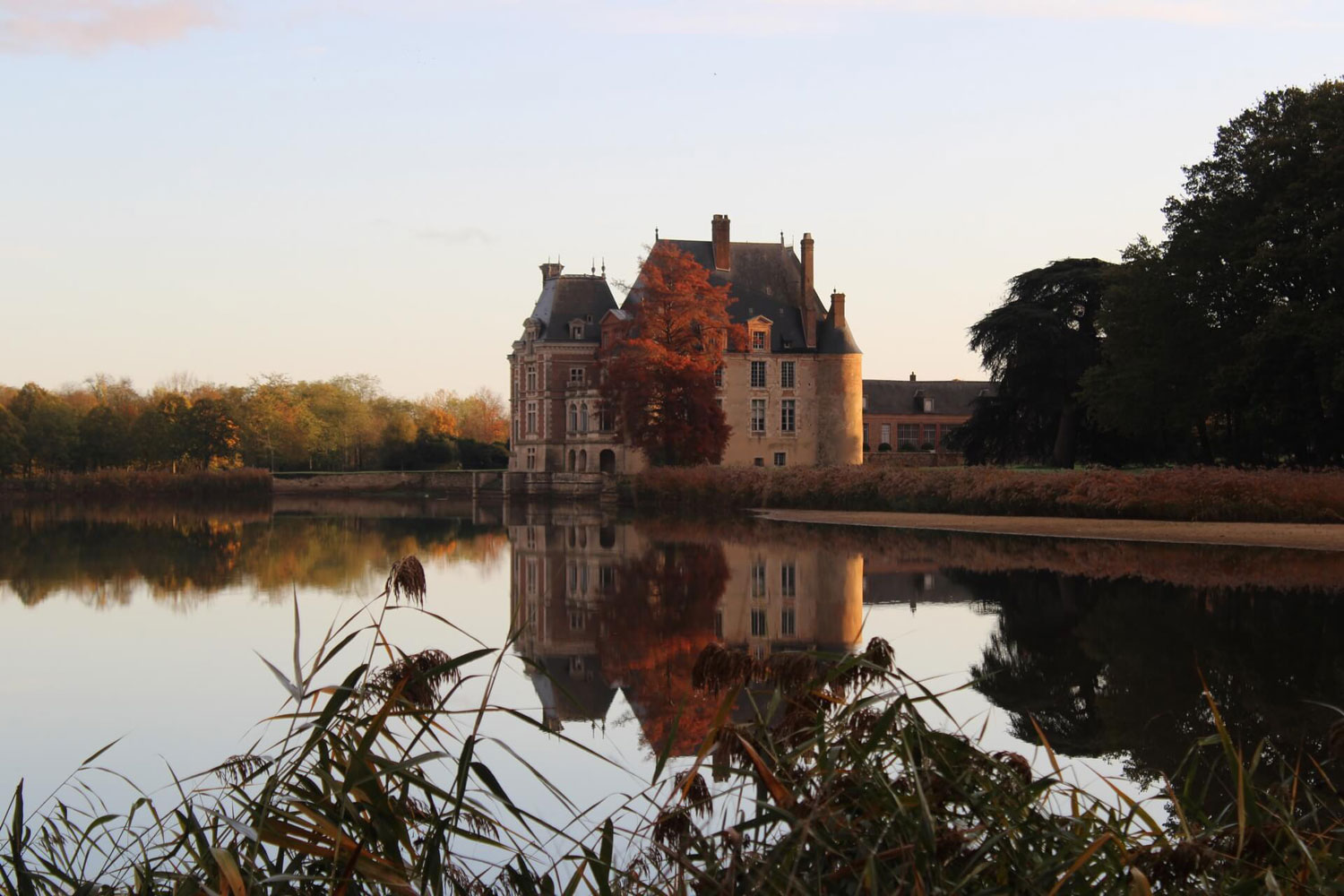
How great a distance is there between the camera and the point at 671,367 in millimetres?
39125

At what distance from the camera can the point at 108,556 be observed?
19.1 metres

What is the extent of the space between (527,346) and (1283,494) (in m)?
33.8

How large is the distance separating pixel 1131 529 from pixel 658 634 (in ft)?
41.2

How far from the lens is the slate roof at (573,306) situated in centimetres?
5000

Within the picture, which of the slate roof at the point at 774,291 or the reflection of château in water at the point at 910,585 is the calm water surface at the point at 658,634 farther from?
the slate roof at the point at 774,291

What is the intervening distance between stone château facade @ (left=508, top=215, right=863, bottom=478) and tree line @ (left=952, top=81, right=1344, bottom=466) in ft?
47.0

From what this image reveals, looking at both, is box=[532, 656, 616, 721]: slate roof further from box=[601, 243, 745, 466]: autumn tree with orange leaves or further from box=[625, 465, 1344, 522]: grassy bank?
box=[601, 243, 745, 466]: autumn tree with orange leaves

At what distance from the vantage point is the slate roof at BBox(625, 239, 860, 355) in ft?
163

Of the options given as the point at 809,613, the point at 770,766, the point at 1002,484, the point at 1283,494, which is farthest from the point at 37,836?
the point at 1002,484

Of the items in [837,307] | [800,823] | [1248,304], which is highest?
[837,307]

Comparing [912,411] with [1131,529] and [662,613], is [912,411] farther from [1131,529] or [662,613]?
[662,613]

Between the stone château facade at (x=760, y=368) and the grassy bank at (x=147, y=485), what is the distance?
10328 millimetres

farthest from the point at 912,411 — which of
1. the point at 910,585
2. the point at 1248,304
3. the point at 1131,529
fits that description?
the point at 910,585

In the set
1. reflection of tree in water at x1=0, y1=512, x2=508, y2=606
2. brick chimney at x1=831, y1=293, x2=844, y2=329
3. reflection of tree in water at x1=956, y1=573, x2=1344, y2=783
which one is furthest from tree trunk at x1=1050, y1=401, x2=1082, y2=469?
reflection of tree in water at x1=956, y1=573, x2=1344, y2=783
